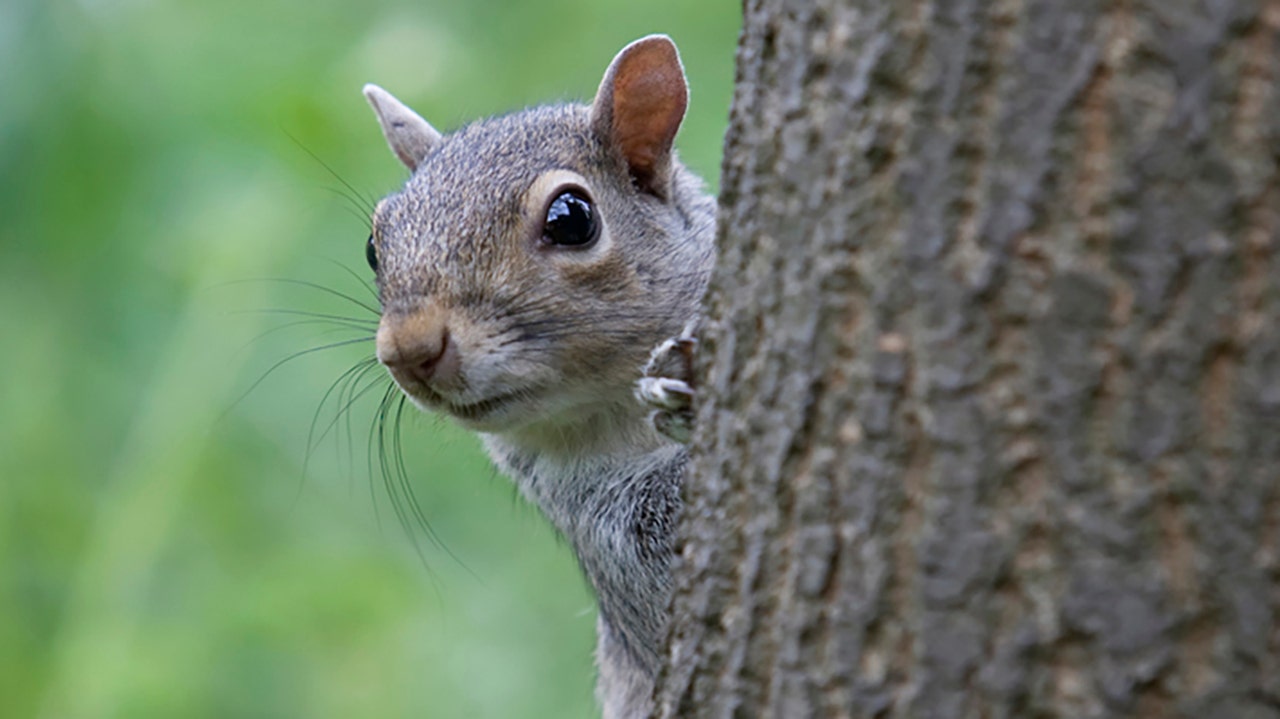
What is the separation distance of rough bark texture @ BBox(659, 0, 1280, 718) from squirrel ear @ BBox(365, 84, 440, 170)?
2.09 meters

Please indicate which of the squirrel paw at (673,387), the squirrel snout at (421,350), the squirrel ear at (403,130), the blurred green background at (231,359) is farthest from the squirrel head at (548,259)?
the blurred green background at (231,359)

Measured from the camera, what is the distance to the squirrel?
256cm

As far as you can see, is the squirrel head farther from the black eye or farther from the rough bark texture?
the rough bark texture

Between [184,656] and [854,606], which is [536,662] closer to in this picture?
[184,656]

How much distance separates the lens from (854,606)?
1294 mm

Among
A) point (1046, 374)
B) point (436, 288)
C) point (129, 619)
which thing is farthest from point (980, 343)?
point (129, 619)

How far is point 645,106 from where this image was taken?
2.95m

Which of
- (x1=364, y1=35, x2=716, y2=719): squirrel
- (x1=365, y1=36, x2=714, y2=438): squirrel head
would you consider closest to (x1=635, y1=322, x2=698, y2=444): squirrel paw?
(x1=364, y1=35, x2=716, y2=719): squirrel

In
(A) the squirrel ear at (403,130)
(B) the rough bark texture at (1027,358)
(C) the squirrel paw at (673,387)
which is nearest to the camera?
(B) the rough bark texture at (1027,358)

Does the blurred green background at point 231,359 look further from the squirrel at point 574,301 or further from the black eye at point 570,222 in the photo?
the black eye at point 570,222

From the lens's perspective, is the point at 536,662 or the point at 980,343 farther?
the point at 536,662

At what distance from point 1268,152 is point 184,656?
12.6ft

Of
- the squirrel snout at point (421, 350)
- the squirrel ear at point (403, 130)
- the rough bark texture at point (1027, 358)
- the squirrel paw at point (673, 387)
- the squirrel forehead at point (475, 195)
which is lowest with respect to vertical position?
the rough bark texture at point (1027, 358)

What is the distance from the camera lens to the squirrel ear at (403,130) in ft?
11.0
